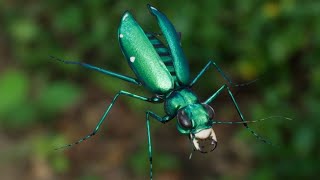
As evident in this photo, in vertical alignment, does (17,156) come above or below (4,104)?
below

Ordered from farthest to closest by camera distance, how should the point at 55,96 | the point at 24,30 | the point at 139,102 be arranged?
the point at 24,30, the point at 55,96, the point at 139,102

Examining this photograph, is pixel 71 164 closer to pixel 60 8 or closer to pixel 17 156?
pixel 17 156

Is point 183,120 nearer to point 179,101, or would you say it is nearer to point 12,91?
point 179,101

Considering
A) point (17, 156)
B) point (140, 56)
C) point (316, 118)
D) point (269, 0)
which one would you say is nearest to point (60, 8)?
point (17, 156)

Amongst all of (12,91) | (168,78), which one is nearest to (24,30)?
(12,91)

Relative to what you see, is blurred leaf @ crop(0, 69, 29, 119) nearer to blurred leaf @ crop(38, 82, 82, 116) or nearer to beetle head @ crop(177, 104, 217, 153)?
blurred leaf @ crop(38, 82, 82, 116)

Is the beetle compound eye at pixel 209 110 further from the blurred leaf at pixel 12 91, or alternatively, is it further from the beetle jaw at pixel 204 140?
the blurred leaf at pixel 12 91

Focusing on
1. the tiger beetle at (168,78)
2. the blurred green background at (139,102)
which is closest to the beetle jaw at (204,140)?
the tiger beetle at (168,78)
